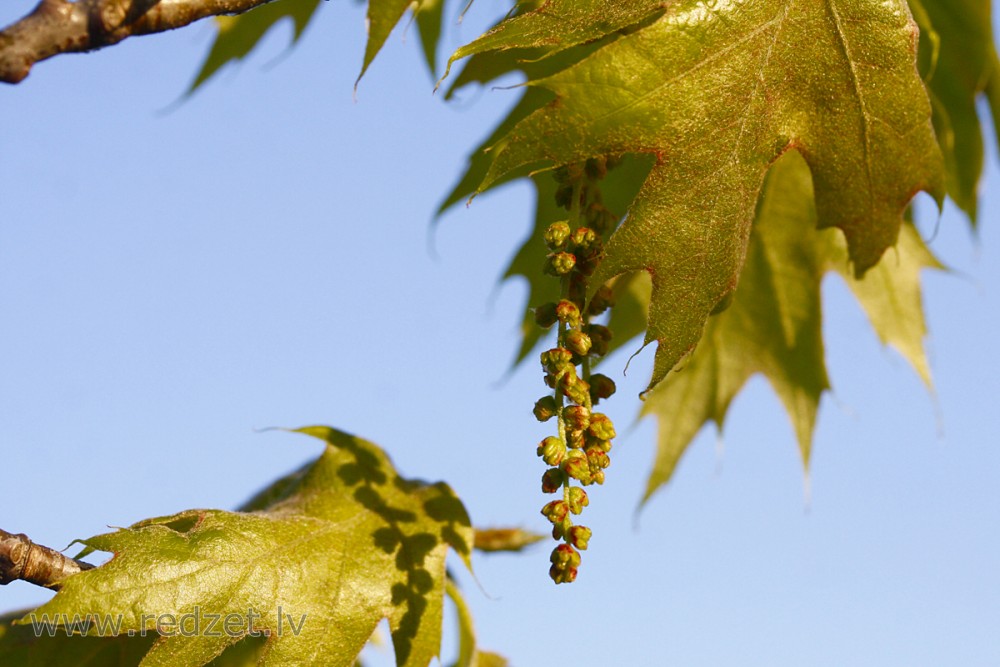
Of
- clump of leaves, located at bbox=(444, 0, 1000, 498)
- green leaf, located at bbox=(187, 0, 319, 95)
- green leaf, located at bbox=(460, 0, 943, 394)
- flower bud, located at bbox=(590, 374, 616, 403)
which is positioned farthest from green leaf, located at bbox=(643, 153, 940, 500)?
green leaf, located at bbox=(187, 0, 319, 95)

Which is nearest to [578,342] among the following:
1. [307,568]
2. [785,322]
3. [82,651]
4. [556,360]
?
[556,360]

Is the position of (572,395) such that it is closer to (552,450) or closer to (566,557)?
(552,450)

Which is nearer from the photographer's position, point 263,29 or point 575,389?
point 575,389

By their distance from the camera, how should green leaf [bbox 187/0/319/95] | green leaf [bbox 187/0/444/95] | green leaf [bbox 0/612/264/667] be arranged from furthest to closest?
green leaf [bbox 187/0/319/95] → green leaf [bbox 187/0/444/95] → green leaf [bbox 0/612/264/667]

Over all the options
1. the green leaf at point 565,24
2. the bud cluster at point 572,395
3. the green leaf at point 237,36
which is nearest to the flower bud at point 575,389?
the bud cluster at point 572,395

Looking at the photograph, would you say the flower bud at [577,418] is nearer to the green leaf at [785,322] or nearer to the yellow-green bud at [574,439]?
the yellow-green bud at [574,439]

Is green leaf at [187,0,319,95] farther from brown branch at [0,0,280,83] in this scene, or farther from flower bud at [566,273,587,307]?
flower bud at [566,273,587,307]

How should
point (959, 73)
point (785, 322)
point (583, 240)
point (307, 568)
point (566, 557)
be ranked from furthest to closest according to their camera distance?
1. point (785, 322)
2. point (959, 73)
3. point (307, 568)
4. point (583, 240)
5. point (566, 557)
